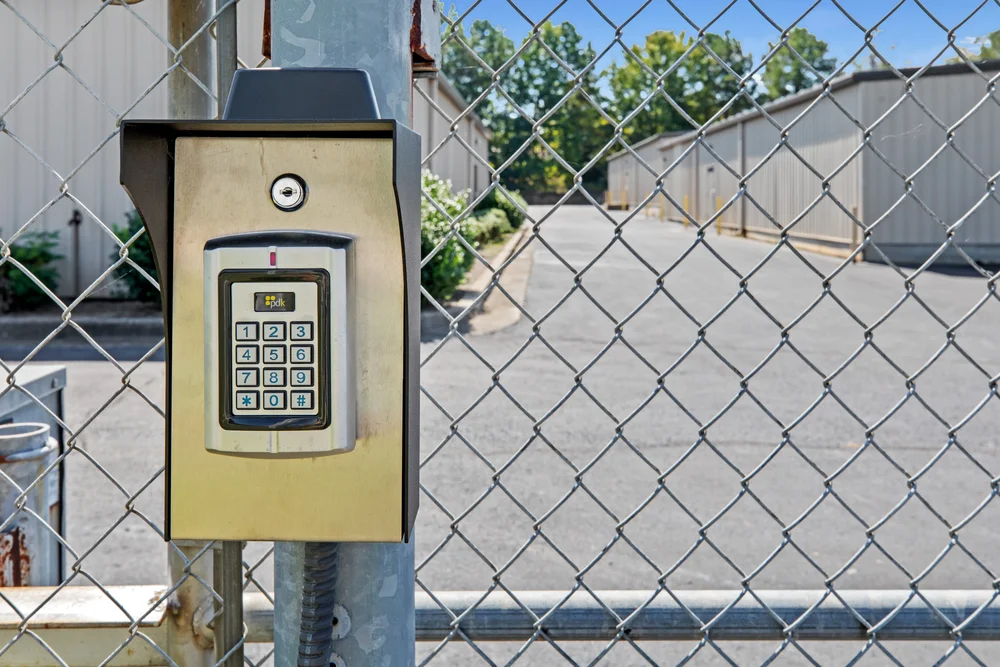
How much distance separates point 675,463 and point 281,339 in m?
1.26

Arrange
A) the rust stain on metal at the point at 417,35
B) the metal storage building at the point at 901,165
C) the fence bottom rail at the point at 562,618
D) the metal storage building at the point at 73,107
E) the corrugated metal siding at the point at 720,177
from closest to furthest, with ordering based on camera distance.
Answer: the rust stain on metal at the point at 417,35, the fence bottom rail at the point at 562,618, the metal storage building at the point at 73,107, the metal storage building at the point at 901,165, the corrugated metal siding at the point at 720,177

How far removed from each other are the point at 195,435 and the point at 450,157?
2305 centimetres

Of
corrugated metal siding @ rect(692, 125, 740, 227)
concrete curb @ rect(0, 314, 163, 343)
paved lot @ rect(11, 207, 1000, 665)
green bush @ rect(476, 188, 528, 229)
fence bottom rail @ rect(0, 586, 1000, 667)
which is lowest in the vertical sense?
paved lot @ rect(11, 207, 1000, 665)

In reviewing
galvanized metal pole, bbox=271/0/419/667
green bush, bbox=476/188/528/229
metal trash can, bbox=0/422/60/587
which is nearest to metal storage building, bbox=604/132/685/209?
green bush, bbox=476/188/528/229

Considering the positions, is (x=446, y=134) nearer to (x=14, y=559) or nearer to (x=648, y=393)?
(x=648, y=393)

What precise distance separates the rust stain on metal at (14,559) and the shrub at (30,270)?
8.49m

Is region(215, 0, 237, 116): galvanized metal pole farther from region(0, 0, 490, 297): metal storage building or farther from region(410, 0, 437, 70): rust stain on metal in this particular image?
region(0, 0, 490, 297): metal storage building

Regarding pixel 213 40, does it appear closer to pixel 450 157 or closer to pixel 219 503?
pixel 219 503

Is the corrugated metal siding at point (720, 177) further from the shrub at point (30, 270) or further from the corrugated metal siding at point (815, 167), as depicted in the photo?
the shrub at point (30, 270)

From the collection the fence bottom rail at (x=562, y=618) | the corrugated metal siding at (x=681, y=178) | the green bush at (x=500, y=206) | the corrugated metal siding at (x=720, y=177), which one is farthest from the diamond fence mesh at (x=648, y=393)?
the corrugated metal siding at (x=681, y=178)

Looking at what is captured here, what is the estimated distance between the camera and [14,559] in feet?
6.68

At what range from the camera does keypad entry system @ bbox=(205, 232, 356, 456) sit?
3.33 ft

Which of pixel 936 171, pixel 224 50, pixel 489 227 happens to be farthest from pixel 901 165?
pixel 224 50

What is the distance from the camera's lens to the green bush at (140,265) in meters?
9.75
